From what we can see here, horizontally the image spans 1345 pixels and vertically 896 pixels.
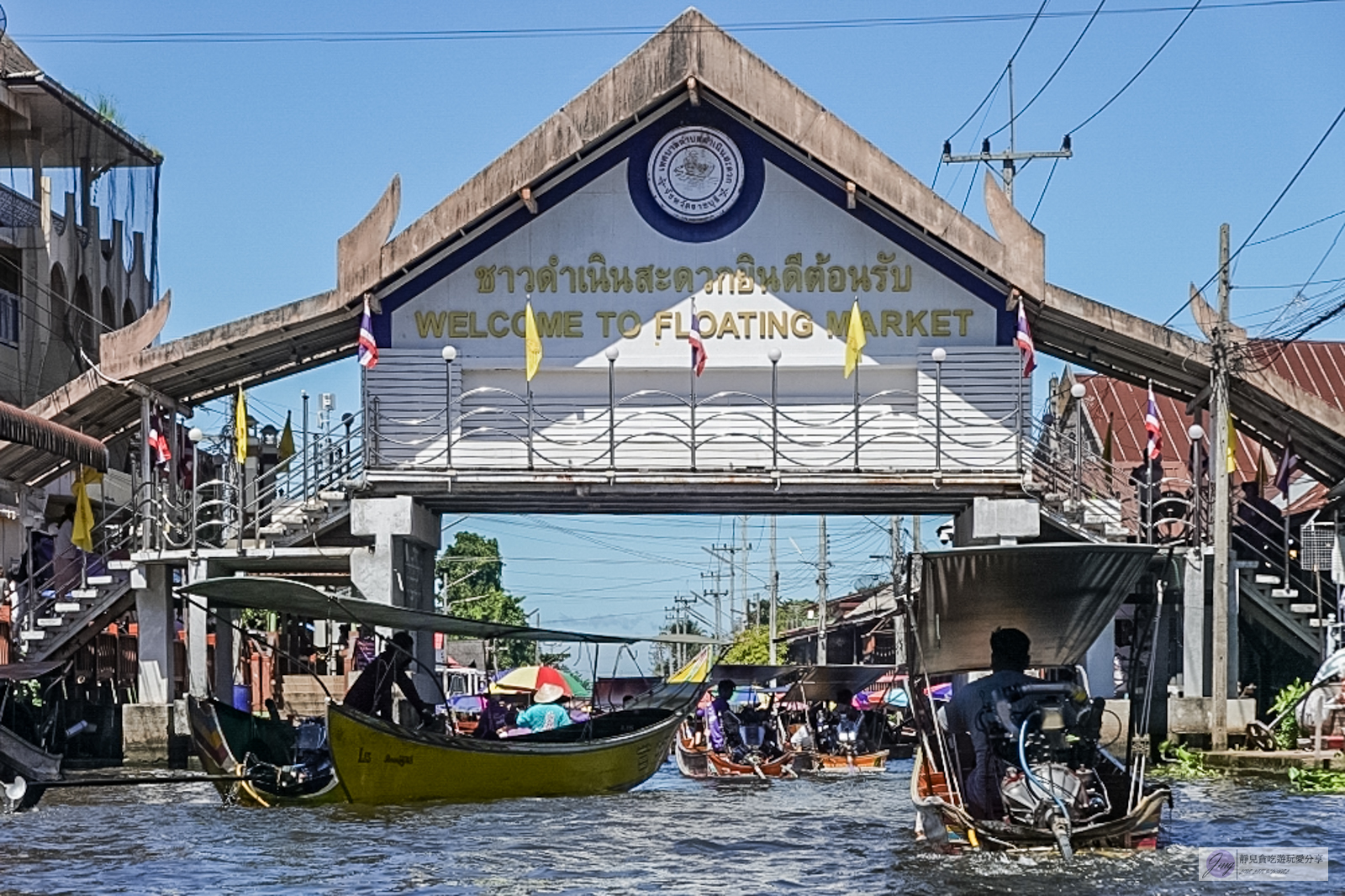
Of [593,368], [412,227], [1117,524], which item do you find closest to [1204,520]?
[1117,524]

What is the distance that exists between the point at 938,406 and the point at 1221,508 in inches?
162

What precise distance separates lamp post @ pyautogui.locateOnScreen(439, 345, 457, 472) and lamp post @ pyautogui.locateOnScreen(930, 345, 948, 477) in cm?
685

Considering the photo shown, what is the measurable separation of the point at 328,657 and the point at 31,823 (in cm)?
2589

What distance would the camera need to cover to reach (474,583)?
7775 centimetres

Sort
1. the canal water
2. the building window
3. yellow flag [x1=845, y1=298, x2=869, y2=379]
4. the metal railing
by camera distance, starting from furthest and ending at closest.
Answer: the building window → the metal railing → yellow flag [x1=845, y1=298, x2=869, y2=379] → the canal water

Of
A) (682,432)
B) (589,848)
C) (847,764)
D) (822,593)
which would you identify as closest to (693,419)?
(682,432)

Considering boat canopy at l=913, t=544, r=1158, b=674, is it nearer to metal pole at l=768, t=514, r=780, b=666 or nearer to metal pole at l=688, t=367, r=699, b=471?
metal pole at l=688, t=367, r=699, b=471

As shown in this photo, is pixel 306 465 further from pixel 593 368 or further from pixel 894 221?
pixel 894 221

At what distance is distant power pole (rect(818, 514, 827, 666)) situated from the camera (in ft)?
188

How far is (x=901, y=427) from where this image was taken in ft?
95.9

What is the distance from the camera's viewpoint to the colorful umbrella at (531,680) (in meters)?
39.5

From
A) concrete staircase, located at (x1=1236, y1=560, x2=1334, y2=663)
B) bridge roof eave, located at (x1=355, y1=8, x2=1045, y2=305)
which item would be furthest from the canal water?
bridge roof eave, located at (x1=355, y1=8, x2=1045, y2=305)

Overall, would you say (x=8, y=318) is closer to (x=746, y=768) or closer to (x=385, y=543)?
(x=385, y=543)

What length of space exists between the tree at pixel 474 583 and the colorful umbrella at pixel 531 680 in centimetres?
2893
